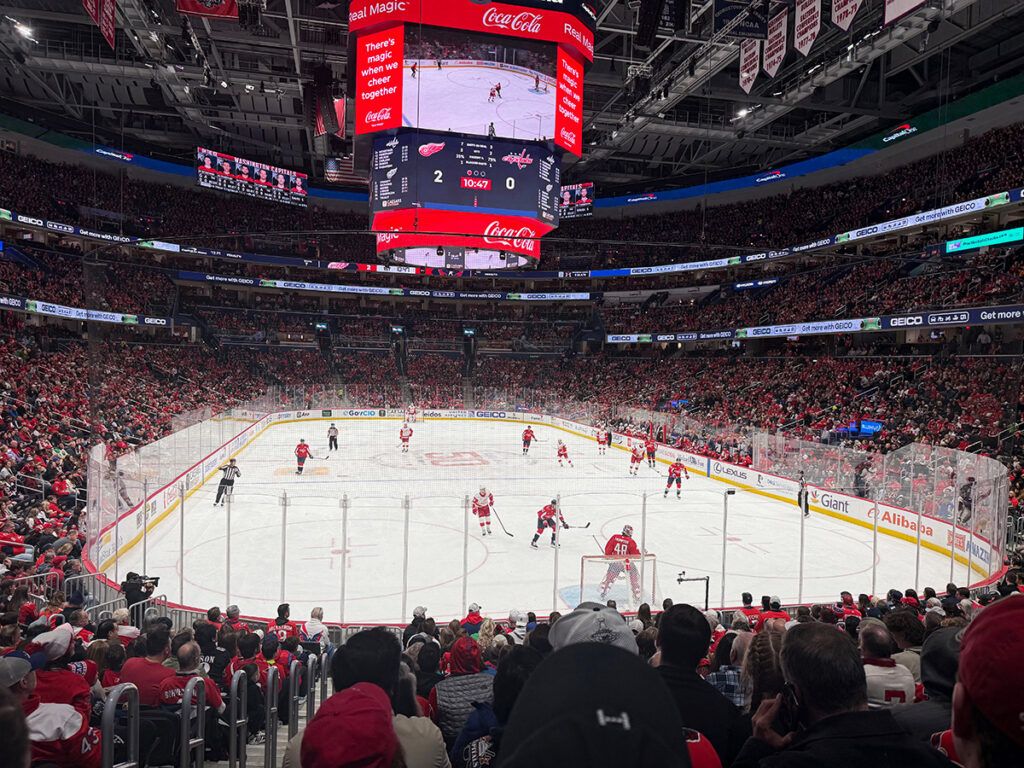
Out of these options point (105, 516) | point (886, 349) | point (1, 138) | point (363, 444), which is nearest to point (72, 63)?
point (1, 138)

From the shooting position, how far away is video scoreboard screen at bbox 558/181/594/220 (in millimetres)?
41188

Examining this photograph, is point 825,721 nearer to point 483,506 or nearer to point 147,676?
point 147,676

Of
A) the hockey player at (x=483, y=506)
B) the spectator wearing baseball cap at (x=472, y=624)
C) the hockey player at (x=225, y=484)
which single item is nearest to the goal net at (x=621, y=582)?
the spectator wearing baseball cap at (x=472, y=624)

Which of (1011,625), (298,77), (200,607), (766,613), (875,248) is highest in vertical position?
(298,77)

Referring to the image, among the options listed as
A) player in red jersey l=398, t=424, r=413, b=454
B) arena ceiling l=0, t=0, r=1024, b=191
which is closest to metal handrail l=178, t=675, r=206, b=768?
arena ceiling l=0, t=0, r=1024, b=191

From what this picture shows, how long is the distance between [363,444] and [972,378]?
25.4m

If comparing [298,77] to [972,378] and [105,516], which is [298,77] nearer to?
[105,516]

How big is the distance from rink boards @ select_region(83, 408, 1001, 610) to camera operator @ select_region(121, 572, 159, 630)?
135 cm

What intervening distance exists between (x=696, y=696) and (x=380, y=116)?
16038 millimetres

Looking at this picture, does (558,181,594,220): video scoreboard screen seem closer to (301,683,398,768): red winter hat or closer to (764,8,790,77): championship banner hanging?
(764,8,790,77): championship banner hanging

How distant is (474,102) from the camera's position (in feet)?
52.9

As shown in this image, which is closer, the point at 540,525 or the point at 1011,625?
the point at 1011,625

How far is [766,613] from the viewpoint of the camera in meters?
8.19

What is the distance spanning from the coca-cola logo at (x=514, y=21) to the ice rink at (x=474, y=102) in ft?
3.33
